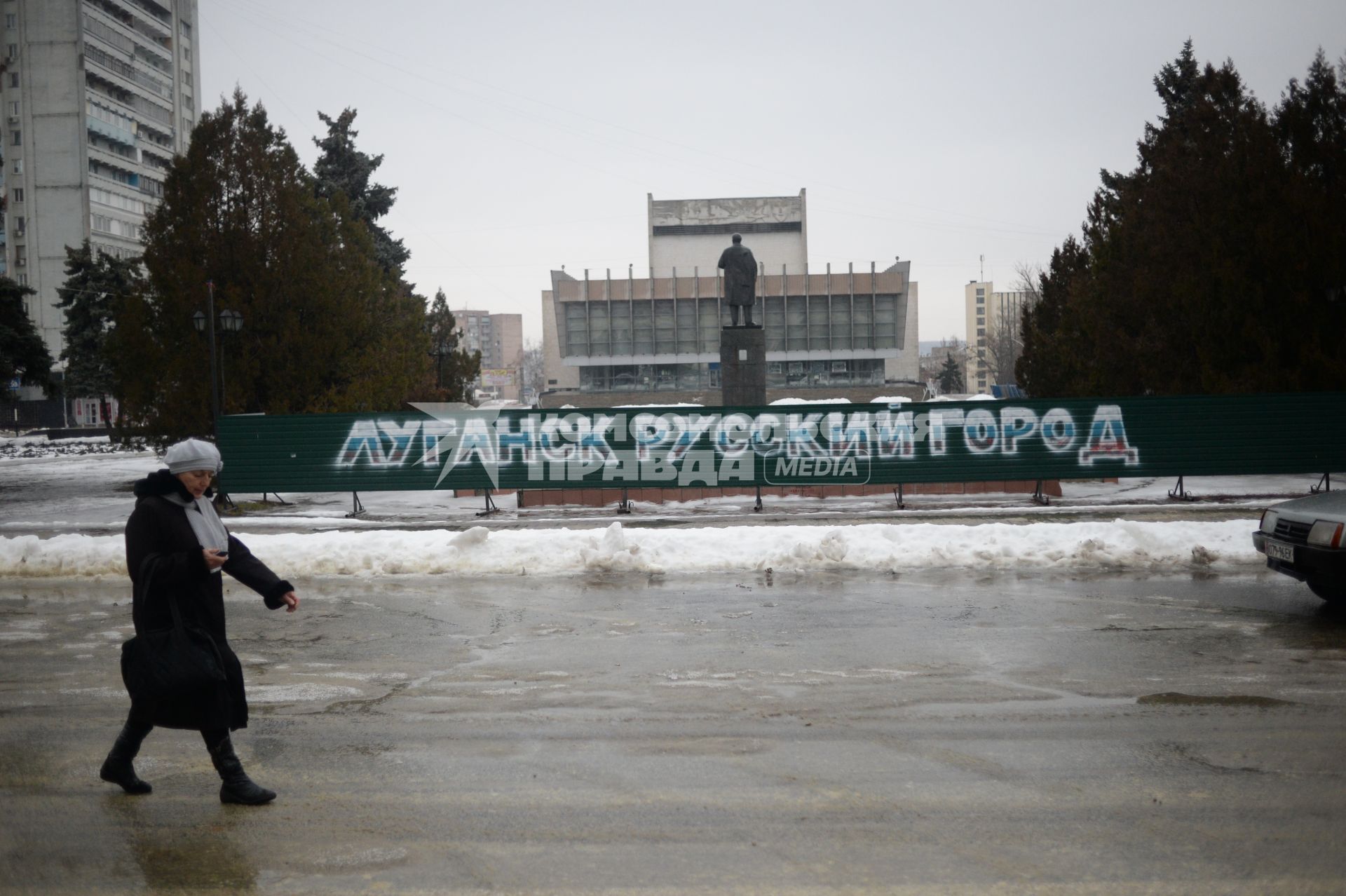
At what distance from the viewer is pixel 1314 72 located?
23.8 meters

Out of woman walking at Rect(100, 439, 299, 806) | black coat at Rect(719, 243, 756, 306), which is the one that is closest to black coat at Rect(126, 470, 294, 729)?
woman walking at Rect(100, 439, 299, 806)

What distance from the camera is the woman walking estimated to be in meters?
5.20

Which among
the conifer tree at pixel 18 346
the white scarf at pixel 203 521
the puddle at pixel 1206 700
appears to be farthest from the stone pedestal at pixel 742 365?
the conifer tree at pixel 18 346

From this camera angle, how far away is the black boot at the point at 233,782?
5.30 m

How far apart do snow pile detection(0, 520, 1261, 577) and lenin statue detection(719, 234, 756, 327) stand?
12.5m

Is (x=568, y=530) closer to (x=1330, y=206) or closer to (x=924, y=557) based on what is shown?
(x=924, y=557)

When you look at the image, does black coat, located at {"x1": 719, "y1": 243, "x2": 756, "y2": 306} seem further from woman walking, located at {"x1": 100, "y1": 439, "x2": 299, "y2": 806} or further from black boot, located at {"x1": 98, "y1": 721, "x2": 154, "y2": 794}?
black boot, located at {"x1": 98, "y1": 721, "x2": 154, "y2": 794}

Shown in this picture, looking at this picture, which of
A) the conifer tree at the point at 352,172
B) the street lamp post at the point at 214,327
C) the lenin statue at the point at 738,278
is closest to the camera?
the street lamp post at the point at 214,327

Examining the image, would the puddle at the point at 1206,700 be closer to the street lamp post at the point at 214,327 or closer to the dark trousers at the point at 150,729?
the dark trousers at the point at 150,729

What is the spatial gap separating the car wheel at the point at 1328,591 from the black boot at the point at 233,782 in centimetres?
868

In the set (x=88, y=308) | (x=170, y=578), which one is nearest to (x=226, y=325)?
(x=170, y=578)

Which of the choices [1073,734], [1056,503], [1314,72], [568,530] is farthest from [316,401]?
[1314,72]

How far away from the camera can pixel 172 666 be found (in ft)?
16.9

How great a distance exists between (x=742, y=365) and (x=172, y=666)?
20.2 meters
